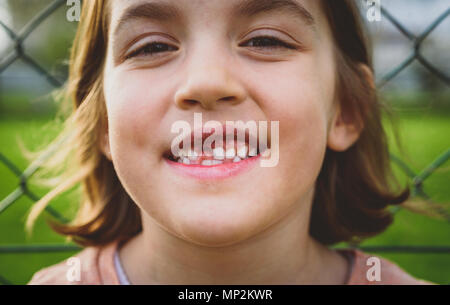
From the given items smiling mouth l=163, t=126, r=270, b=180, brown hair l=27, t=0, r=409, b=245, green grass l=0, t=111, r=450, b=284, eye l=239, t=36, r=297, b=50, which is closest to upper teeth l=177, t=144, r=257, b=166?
smiling mouth l=163, t=126, r=270, b=180

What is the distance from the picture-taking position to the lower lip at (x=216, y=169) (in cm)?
63

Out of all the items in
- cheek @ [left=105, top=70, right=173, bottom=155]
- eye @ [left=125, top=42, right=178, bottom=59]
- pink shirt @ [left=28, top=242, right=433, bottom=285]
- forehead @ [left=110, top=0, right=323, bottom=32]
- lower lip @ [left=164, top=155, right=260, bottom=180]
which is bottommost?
pink shirt @ [left=28, top=242, right=433, bottom=285]

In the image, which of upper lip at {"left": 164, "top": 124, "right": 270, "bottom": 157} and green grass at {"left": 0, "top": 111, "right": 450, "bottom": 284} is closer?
upper lip at {"left": 164, "top": 124, "right": 270, "bottom": 157}

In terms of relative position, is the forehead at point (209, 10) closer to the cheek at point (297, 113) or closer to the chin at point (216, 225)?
the cheek at point (297, 113)

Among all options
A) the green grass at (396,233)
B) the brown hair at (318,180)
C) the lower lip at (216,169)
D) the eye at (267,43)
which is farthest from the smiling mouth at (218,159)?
the green grass at (396,233)

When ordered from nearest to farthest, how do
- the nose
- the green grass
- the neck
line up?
the nose
the neck
the green grass

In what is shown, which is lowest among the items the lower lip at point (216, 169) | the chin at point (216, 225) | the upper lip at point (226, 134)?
the chin at point (216, 225)

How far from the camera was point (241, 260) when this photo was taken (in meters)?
0.79

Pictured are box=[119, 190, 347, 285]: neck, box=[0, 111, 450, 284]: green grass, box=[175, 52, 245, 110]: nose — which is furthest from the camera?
box=[0, 111, 450, 284]: green grass

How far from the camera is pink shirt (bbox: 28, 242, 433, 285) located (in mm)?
841

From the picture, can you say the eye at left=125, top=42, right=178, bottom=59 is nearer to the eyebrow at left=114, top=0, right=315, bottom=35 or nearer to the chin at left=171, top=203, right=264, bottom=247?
the eyebrow at left=114, top=0, right=315, bottom=35

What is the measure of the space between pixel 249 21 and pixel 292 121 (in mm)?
158

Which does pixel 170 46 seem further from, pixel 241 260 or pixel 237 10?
pixel 241 260

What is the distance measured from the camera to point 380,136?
0.96 meters
